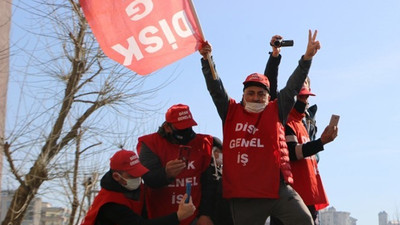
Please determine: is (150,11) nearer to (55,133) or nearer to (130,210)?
(130,210)

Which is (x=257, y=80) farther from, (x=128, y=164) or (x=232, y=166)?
(x=128, y=164)

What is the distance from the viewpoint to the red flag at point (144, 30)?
20.3 ft

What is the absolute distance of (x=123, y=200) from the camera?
5.46m

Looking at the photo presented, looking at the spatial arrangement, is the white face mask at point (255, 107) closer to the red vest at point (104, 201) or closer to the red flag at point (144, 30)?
the red flag at point (144, 30)

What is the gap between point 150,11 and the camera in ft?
20.9

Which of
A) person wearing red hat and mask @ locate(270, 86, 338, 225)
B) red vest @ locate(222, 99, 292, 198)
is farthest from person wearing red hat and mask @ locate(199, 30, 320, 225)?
person wearing red hat and mask @ locate(270, 86, 338, 225)

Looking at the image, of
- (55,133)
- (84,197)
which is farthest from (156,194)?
(84,197)

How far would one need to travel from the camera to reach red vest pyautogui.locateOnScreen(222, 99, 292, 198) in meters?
5.49

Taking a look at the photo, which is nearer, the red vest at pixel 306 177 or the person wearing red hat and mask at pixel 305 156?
the person wearing red hat and mask at pixel 305 156

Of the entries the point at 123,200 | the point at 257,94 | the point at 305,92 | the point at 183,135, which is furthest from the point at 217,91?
the point at 123,200

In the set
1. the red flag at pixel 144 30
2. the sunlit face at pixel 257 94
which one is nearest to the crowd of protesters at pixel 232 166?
the sunlit face at pixel 257 94

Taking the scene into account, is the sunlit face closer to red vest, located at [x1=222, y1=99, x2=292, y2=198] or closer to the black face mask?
red vest, located at [x1=222, y1=99, x2=292, y2=198]

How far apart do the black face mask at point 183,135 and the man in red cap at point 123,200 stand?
53 cm

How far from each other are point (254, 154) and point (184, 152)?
0.68m
